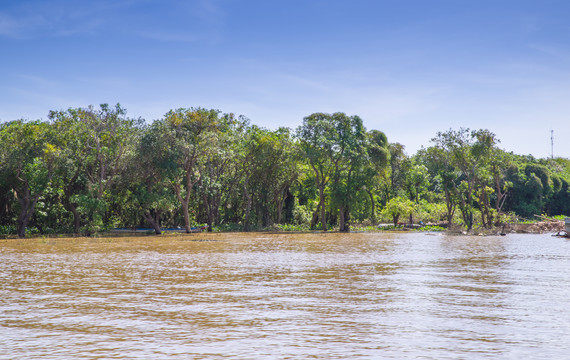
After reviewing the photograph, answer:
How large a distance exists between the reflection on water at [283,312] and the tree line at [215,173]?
27.7 m

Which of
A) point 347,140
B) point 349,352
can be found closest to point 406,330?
point 349,352

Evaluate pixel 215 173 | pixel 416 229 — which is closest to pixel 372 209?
pixel 416 229

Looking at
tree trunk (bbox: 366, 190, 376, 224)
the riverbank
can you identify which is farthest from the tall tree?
tree trunk (bbox: 366, 190, 376, 224)

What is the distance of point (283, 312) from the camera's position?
32.9 feet

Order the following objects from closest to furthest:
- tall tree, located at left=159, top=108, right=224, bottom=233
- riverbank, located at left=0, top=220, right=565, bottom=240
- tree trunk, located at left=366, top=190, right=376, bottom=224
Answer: tall tree, located at left=159, top=108, right=224, bottom=233 < riverbank, located at left=0, top=220, right=565, bottom=240 < tree trunk, located at left=366, top=190, right=376, bottom=224

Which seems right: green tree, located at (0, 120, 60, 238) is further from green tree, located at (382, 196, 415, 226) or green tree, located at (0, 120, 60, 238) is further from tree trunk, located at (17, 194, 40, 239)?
green tree, located at (382, 196, 415, 226)

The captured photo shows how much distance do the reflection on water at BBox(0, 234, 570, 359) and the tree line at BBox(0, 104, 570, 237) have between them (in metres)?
27.7

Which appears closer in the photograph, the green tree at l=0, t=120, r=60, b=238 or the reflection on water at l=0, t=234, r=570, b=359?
the reflection on water at l=0, t=234, r=570, b=359

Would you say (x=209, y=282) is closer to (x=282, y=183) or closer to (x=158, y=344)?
(x=158, y=344)

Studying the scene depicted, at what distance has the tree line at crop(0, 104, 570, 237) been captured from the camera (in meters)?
44.2

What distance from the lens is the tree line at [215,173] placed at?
145 feet

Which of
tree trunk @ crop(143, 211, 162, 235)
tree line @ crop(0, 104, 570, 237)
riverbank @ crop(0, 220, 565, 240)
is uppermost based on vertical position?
tree line @ crop(0, 104, 570, 237)

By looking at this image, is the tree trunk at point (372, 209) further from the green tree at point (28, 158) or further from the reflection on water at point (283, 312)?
the reflection on water at point (283, 312)

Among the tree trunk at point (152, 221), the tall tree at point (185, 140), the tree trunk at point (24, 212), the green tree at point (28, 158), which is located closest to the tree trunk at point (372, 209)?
the tall tree at point (185, 140)
